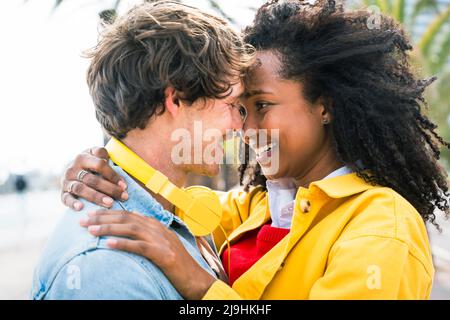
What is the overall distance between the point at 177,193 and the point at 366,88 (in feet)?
3.41

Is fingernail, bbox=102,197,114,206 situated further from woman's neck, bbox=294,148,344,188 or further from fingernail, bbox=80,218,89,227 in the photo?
woman's neck, bbox=294,148,344,188

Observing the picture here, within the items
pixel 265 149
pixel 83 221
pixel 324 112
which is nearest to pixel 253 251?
pixel 265 149

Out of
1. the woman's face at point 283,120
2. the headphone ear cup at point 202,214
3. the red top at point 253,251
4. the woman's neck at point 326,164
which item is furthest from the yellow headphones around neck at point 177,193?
the woman's neck at point 326,164

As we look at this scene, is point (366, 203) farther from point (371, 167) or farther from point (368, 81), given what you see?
point (368, 81)

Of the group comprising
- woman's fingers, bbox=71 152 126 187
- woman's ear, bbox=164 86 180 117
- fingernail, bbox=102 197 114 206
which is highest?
woman's ear, bbox=164 86 180 117

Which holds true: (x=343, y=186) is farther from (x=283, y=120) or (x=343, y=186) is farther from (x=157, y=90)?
(x=157, y=90)

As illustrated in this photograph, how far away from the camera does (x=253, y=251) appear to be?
2.78 meters

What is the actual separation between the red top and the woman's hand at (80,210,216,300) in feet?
1.73

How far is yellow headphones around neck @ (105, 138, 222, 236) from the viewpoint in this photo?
221 centimetres

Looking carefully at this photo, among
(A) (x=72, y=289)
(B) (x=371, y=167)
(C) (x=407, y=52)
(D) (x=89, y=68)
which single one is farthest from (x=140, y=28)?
(C) (x=407, y=52)

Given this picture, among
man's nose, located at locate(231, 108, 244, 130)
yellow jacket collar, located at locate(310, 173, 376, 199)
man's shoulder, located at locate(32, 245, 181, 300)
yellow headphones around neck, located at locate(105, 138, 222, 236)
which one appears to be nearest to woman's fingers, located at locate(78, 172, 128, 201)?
yellow headphones around neck, located at locate(105, 138, 222, 236)

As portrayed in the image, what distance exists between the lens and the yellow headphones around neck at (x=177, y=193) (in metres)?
2.21

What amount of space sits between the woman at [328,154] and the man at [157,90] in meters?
0.17

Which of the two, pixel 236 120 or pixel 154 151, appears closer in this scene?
pixel 154 151
